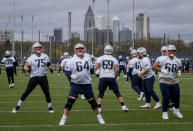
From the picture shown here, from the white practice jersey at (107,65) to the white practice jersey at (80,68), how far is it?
237cm

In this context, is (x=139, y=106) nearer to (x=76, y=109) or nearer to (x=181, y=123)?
(x=76, y=109)

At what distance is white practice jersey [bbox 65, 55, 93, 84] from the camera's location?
12375mm

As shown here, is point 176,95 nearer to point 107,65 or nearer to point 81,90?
point 107,65

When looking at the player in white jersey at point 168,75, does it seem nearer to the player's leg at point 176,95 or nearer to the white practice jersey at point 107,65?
the player's leg at point 176,95

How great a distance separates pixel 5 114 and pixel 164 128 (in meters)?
5.72

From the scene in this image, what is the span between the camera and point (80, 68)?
40.6ft

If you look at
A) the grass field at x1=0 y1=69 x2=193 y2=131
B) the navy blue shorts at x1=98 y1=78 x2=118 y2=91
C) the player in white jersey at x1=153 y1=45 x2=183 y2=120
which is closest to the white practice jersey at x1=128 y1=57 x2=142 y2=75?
the grass field at x1=0 y1=69 x2=193 y2=131

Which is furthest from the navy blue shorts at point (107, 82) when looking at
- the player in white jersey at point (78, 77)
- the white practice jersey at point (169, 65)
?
the player in white jersey at point (78, 77)

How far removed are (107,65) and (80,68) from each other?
2686 mm

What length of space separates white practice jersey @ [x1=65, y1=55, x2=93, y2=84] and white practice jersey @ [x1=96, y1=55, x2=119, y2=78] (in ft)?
7.78

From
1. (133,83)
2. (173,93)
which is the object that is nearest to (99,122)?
(173,93)

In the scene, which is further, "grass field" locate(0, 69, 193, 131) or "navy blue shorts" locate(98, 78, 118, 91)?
"navy blue shorts" locate(98, 78, 118, 91)

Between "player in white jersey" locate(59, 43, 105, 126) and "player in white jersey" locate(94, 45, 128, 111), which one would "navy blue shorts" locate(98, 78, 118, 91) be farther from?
"player in white jersey" locate(59, 43, 105, 126)

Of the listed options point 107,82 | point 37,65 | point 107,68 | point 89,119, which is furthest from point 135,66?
point 89,119
